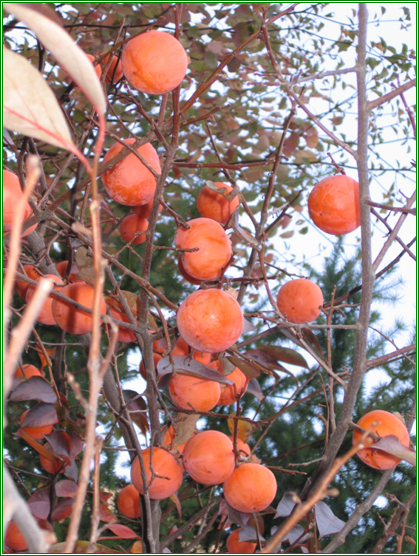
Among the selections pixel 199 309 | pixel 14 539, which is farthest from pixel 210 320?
pixel 14 539

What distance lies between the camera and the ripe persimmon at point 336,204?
859 mm

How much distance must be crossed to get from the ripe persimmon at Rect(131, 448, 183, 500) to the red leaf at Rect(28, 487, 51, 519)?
0.21 meters

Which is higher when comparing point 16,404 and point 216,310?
point 216,310

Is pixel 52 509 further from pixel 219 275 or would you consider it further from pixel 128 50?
pixel 128 50

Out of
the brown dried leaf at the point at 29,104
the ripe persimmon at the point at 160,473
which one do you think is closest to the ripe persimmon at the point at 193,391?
the ripe persimmon at the point at 160,473

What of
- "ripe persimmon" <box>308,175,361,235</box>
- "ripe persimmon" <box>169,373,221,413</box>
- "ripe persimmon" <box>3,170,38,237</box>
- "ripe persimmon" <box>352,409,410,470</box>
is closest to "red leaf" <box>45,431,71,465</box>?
"ripe persimmon" <box>169,373,221,413</box>

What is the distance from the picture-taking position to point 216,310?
2.47 feet

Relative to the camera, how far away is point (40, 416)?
0.88 m

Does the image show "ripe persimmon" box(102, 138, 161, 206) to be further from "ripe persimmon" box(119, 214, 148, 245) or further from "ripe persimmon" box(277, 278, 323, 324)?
"ripe persimmon" box(277, 278, 323, 324)

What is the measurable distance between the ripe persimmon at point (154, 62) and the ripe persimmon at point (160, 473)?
67cm

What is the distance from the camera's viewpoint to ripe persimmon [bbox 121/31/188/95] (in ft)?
2.37

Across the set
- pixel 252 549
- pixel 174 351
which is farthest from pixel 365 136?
pixel 252 549

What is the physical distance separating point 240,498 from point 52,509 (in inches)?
16.9

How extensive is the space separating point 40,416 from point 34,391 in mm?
62
